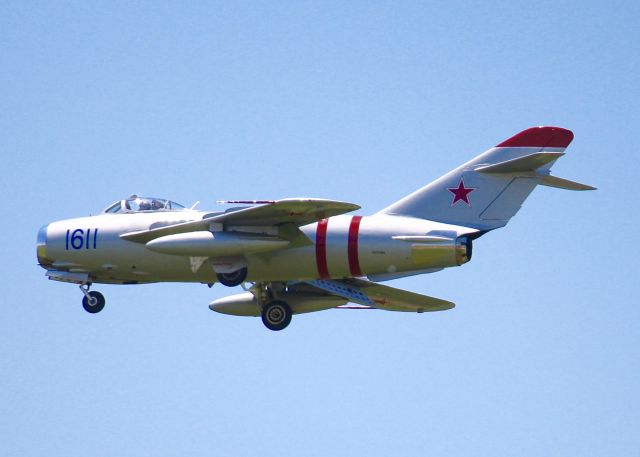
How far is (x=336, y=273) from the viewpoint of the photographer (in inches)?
1570

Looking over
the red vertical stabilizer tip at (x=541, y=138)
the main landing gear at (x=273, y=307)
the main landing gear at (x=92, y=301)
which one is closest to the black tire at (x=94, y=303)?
the main landing gear at (x=92, y=301)

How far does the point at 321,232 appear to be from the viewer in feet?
130

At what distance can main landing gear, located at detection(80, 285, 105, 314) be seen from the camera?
140 ft

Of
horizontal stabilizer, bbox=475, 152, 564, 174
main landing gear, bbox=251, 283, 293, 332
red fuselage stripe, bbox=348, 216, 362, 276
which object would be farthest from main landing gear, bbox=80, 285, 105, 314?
horizontal stabilizer, bbox=475, 152, 564, 174

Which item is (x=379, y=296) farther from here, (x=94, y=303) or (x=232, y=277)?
(x=94, y=303)

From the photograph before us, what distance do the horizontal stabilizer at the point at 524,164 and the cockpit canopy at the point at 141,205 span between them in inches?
283

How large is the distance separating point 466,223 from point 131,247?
760cm

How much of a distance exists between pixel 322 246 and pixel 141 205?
475cm

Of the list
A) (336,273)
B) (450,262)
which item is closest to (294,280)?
(336,273)

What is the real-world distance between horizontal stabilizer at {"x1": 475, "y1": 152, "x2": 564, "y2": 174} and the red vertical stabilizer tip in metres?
0.63

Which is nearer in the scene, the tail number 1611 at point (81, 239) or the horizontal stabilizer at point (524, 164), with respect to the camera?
the horizontal stabilizer at point (524, 164)

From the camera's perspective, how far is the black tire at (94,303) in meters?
42.7

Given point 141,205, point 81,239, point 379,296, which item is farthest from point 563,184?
point 81,239

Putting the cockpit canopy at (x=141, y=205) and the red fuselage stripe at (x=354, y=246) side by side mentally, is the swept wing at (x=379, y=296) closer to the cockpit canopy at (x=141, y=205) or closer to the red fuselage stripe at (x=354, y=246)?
the red fuselage stripe at (x=354, y=246)
